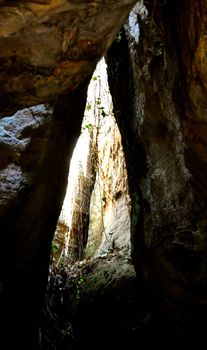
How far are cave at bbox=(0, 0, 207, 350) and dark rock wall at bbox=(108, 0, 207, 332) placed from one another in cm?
1

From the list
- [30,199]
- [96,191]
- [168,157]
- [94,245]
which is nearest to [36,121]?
[30,199]

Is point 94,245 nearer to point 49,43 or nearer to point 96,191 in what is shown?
point 96,191

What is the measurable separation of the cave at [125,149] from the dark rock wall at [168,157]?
13 millimetres

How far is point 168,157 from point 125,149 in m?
1.33

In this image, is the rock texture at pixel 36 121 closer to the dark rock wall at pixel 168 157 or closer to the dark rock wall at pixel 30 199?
the dark rock wall at pixel 30 199

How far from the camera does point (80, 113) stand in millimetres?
6121

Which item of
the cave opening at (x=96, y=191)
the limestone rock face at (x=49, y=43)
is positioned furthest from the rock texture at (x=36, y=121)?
the cave opening at (x=96, y=191)

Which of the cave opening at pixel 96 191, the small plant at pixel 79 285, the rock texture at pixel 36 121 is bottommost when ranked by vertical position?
the small plant at pixel 79 285

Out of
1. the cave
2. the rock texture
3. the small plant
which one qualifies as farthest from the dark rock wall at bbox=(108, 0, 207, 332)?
the small plant

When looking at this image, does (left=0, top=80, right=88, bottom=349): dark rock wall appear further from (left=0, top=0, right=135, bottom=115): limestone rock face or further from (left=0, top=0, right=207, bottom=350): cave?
(left=0, top=0, right=135, bottom=115): limestone rock face

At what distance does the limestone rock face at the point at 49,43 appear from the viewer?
2885mm

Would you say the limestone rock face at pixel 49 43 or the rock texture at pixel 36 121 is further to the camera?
the rock texture at pixel 36 121

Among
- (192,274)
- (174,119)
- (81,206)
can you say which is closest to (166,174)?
(174,119)

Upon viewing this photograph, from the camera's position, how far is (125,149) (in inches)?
251
